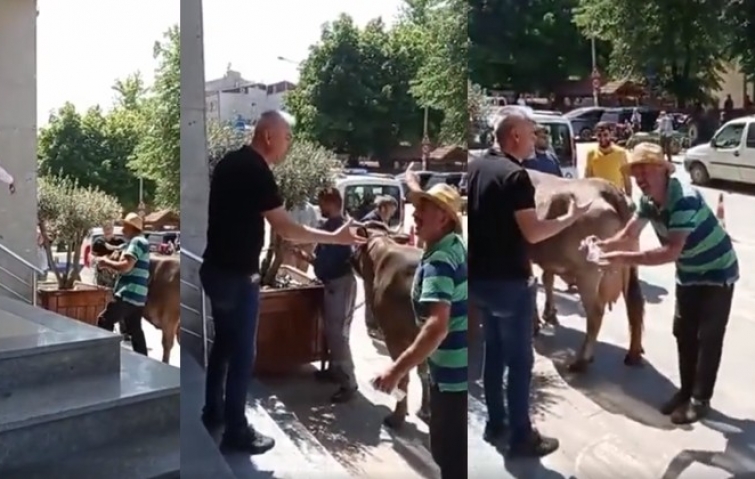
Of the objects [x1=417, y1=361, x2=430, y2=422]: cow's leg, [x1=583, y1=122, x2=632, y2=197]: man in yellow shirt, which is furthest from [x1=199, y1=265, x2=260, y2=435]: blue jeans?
[x1=583, y1=122, x2=632, y2=197]: man in yellow shirt

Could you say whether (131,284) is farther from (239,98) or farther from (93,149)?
(239,98)

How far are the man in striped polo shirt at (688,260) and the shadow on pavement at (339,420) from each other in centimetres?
85

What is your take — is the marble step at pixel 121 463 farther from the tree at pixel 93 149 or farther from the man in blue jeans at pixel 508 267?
the man in blue jeans at pixel 508 267

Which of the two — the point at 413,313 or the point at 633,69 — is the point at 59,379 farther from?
the point at 633,69

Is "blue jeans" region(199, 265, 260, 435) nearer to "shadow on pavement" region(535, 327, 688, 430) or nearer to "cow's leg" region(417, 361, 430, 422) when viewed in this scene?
"cow's leg" region(417, 361, 430, 422)

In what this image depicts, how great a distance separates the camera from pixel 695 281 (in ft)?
8.21

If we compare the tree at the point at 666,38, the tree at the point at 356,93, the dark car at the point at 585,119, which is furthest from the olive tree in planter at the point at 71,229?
the tree at the point at 666,38

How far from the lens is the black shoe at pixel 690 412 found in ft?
8.15

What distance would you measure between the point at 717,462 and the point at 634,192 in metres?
0.90

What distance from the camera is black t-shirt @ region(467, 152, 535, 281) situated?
2.40m

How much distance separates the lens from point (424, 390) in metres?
2.51

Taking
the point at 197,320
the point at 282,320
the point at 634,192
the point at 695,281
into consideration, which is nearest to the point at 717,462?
the point at 695,281

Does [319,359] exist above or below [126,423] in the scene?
above

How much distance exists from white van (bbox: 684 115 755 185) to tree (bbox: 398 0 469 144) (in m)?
0.74
